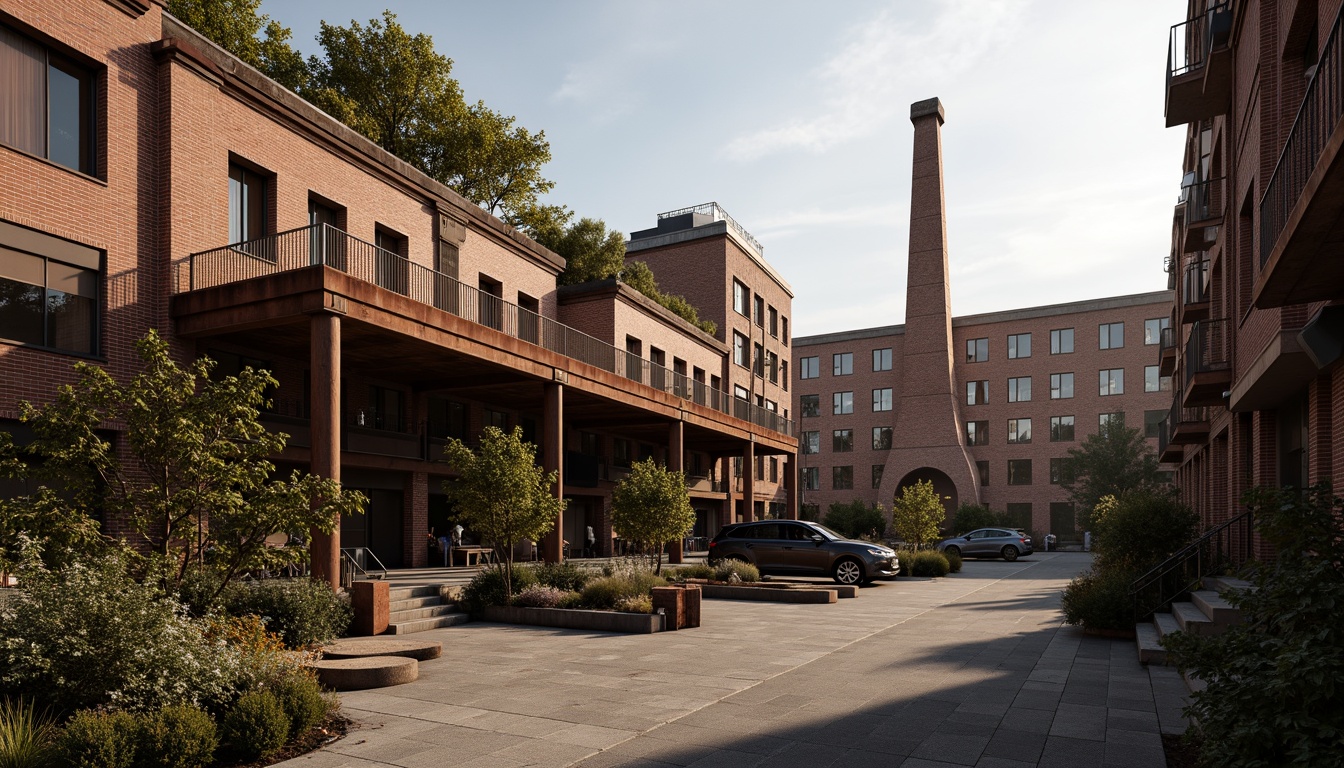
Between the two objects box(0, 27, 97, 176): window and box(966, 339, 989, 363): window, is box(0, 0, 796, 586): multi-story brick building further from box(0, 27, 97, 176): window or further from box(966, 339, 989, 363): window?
box(966, 339, 989, 363): window

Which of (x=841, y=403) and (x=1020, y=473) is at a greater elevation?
(x=841, y=403)

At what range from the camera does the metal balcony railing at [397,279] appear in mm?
18438

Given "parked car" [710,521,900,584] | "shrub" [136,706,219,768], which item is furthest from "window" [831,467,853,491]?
"shrub" [136,706,219,768]

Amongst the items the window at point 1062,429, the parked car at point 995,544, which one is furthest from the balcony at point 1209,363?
the window at point 1062,429

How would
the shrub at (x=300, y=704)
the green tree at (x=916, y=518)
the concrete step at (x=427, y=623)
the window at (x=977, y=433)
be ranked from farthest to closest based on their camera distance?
the window at (x=977, y=433) → the green tree at (x=916, y=518) → the concrete step at (x=427, y=623) → the shrub at (x=300, y=704)

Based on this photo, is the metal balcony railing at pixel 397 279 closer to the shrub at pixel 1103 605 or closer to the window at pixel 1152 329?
the shrub at pixel 1103 605

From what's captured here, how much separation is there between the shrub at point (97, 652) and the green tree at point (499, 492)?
872 cm

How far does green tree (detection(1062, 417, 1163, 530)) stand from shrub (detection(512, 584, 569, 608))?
42.7 m

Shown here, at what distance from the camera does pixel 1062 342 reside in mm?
64125

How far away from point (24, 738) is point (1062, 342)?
2585 inches

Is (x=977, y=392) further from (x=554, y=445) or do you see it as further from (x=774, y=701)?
(x=774, y=701)

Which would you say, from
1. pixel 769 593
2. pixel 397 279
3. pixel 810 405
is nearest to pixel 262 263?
pixel 397 279

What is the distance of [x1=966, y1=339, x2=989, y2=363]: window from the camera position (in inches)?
2611

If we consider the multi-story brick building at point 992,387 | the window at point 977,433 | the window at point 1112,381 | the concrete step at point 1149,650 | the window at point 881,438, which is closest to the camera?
the concrete step at point 1149,650
